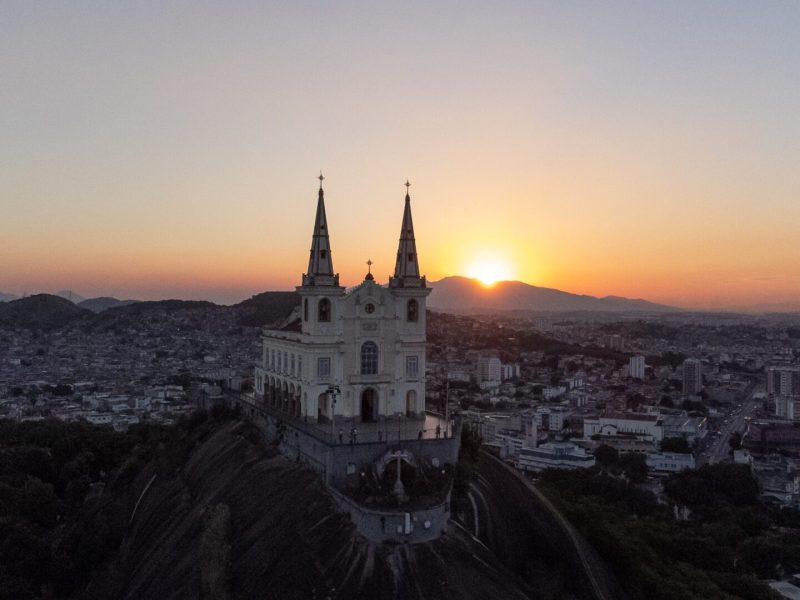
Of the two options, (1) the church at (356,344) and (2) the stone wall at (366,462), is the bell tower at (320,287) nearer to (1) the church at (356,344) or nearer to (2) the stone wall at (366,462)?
(1) the church at (356,344)

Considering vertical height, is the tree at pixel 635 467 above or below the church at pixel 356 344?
below

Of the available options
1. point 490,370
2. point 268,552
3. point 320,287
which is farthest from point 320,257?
point 490,370

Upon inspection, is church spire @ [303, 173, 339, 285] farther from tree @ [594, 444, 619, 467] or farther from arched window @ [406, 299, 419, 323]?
tree @ [594, 444, 619, 467]

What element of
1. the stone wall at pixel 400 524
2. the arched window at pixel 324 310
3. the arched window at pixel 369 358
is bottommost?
the stone wall at pixel 400 524

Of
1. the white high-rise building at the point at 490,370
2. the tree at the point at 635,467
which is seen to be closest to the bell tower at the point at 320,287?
the tree at the point at 635,467

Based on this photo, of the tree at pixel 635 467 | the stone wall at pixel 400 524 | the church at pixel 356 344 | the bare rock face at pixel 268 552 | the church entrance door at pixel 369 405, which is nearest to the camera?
the bare rock face at pixel 268 552

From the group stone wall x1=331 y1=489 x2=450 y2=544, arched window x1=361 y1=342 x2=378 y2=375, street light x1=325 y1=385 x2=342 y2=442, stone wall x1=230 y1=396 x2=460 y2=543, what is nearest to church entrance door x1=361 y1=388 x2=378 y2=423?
arched window x1=361 y1=342 x2=378 y2=375
